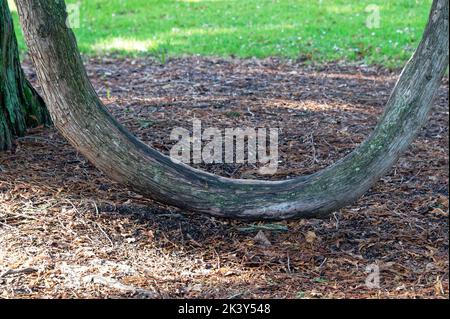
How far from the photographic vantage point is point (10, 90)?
522 centimetres

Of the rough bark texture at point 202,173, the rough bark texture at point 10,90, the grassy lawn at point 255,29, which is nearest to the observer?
the rough bark texture at point 202,173

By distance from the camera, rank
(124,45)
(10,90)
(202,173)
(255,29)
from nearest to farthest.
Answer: (202,173), (10,90), (124,45), (255,29)

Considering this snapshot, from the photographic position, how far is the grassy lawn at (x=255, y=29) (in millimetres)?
9012

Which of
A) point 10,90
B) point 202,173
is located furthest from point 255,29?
point 202,173

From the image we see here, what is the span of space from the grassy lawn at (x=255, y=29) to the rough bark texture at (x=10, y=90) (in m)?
3.28

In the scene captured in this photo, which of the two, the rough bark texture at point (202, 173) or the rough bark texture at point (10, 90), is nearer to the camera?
the rough bark texture at point (202, 173)

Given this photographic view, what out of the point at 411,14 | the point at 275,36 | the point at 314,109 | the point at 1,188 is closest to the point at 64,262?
the point at 1,188

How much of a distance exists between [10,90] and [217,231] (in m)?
2.17

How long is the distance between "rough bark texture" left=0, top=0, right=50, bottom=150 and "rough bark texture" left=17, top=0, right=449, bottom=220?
1257mm

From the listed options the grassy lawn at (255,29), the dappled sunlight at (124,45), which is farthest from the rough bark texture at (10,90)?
the dappled sunlight at (124,45)

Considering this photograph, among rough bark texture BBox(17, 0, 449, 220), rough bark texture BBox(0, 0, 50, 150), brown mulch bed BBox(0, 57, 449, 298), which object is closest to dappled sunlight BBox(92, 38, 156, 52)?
brown mulch bed BBox(0, 57, 449, 298)

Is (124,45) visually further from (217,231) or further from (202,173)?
(217,231)

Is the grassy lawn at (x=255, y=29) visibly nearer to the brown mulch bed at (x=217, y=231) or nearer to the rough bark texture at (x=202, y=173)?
the brown mulch bed at (x=217, y=231)
